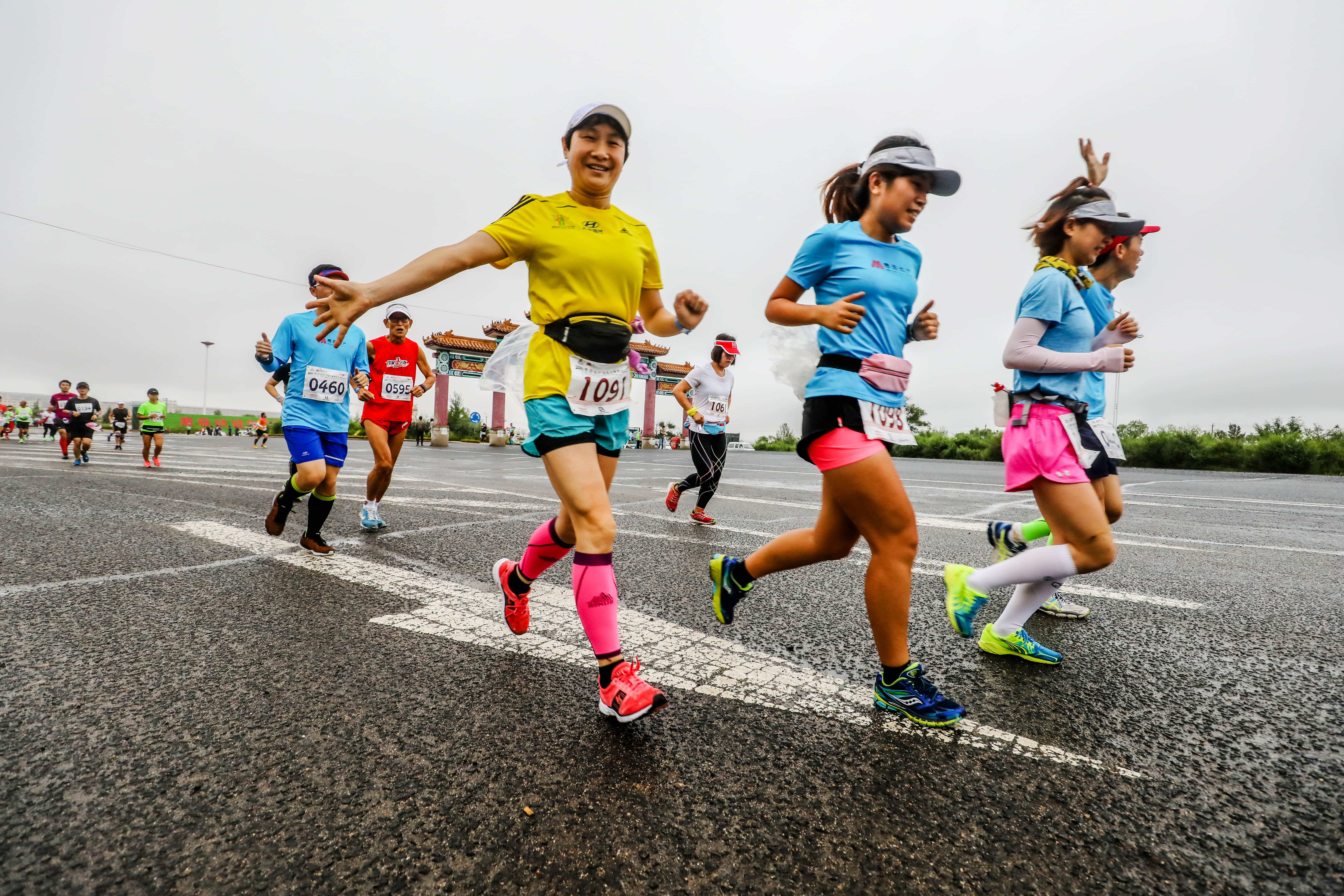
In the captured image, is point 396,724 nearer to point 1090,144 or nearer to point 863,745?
point 863,745

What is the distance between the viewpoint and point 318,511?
461 cm

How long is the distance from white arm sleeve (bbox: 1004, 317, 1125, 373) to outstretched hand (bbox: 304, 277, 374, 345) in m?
2.49

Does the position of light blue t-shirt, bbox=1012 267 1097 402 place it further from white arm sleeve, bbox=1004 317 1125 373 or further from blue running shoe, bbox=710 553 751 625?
blue running shoe, bbox=710 553 751 625

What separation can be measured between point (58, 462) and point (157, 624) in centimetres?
1471

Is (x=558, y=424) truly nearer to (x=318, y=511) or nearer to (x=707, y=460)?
(x=318, y=511)

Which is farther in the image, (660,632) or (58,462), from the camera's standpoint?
(58,462)

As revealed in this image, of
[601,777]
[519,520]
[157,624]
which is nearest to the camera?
[601,777]

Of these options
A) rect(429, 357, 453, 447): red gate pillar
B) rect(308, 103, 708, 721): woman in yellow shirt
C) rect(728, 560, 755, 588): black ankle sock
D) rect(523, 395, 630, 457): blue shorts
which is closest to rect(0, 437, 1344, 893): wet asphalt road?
rect(728, 560, 755, 588): black ankle sock

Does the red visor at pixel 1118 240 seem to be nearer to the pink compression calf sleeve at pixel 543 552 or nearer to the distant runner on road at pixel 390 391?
the pink compression calf sleeve at pixel 543 552

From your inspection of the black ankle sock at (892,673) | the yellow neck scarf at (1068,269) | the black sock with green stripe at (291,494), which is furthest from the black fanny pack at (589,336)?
the black sock with green stripe at (291,494)

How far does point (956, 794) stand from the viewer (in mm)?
1641

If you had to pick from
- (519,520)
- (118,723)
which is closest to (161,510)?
(519,520)

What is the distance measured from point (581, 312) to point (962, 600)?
189 centimetres

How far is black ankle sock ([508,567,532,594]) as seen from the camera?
2699 mm
